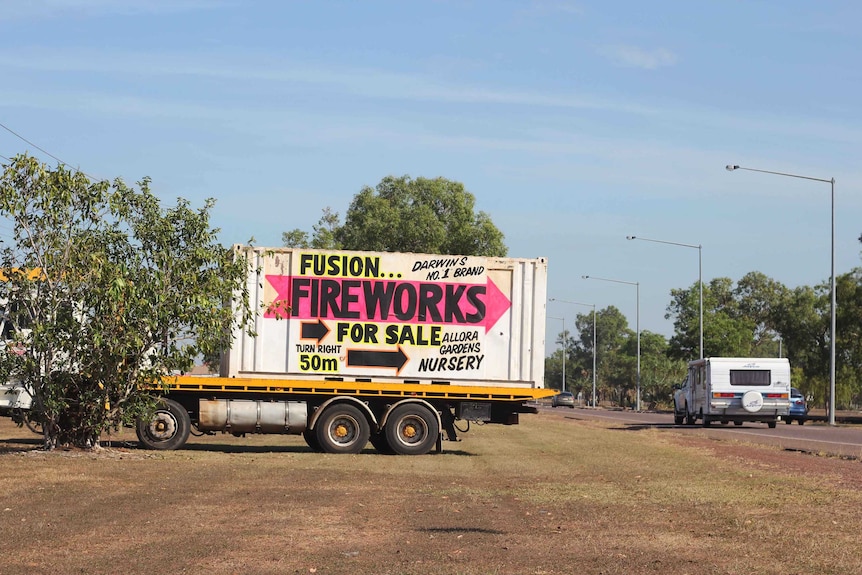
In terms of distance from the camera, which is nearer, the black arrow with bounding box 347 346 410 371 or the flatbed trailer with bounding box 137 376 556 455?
the flatbed trailer with bounding box 137 376 556 455

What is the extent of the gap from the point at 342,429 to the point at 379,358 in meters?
1.54

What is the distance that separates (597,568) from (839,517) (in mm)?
4562

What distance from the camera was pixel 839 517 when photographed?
1285 centimetres

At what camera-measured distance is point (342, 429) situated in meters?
23.2

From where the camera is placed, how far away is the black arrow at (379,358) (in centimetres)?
2320

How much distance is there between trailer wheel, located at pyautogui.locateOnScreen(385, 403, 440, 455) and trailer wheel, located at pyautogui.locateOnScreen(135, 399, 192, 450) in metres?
3.86

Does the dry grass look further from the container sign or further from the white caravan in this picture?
the white caravan

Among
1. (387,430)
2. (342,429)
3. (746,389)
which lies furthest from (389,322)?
(746,389)

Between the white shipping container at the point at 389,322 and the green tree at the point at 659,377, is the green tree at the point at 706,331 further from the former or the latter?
the white shipping container at the point at 389,322

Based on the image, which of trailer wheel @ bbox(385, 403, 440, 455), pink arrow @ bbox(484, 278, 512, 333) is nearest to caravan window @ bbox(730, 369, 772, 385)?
pink arrow @ bbox(484, 278, 512, 333)

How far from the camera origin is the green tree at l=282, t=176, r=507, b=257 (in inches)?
2467

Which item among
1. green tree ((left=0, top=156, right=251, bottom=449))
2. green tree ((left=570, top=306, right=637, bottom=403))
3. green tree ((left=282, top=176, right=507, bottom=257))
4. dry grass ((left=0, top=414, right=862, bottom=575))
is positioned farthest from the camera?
green tree ((left=570, top=306, right=637, bottom=403))

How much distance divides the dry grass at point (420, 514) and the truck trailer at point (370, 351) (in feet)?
4.09

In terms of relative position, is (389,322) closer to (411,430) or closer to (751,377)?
(411,430)
